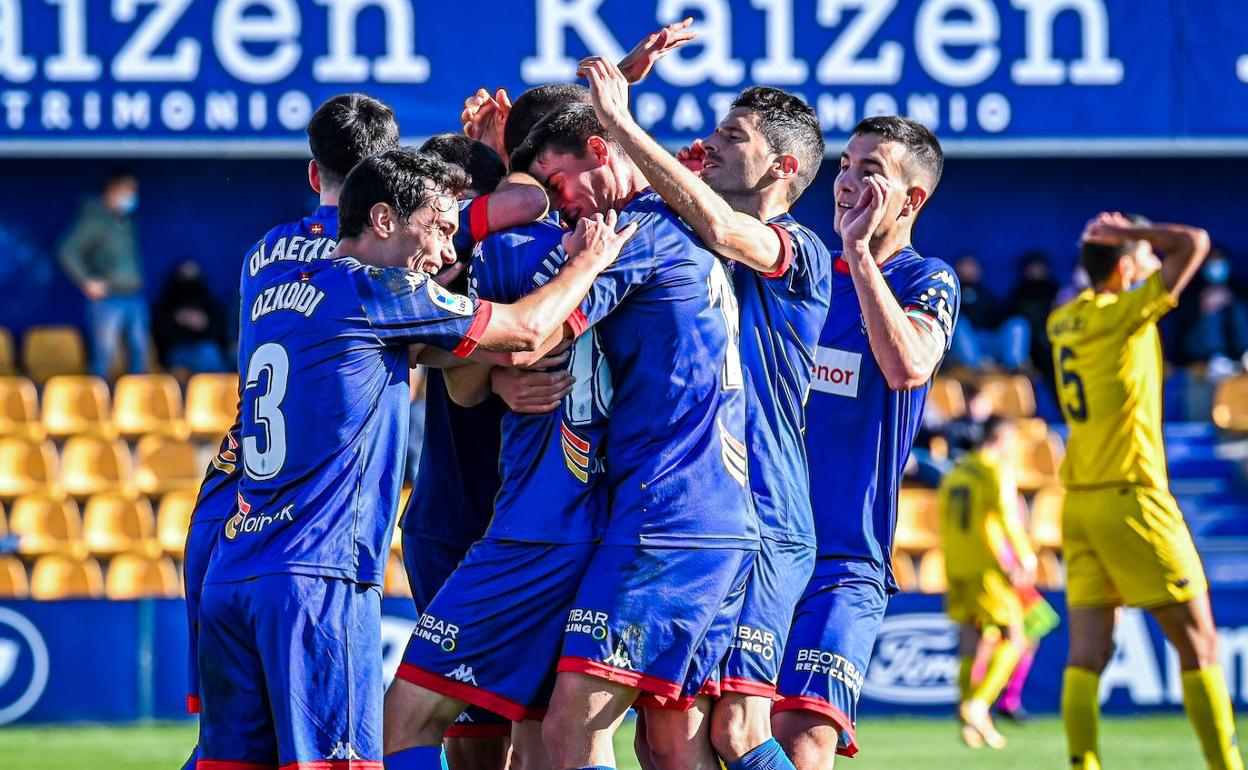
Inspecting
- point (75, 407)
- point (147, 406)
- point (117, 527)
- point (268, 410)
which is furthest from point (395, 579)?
point (268, 410)

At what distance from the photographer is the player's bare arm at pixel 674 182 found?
4.41m

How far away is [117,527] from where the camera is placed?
1277cm

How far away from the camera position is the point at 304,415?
4199mm

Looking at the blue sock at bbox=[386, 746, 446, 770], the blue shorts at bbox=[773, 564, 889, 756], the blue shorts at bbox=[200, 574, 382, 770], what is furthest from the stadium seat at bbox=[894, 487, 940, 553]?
the blue shorts at bbox=[200, 574, 382, 770]

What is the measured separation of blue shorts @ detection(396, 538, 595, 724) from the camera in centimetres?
430

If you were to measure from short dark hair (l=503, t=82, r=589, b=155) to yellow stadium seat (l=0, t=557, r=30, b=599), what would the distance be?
26.9 ft

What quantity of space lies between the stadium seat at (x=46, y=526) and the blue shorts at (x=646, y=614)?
9.23 meters

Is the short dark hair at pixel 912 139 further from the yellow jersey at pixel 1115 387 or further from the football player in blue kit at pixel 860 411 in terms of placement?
the yellow jersey at pixel 1115 387

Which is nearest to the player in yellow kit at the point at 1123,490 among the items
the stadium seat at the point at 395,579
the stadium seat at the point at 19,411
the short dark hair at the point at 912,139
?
the short dark hair at the point at 912,139

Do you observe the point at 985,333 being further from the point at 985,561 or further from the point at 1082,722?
the point at 1082,722

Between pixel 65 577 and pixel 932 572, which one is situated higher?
pixel 65 577

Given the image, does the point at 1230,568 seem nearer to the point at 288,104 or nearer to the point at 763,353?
the point at 288,104

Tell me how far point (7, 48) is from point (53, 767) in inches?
227

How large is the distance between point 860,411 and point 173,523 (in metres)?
8.52
